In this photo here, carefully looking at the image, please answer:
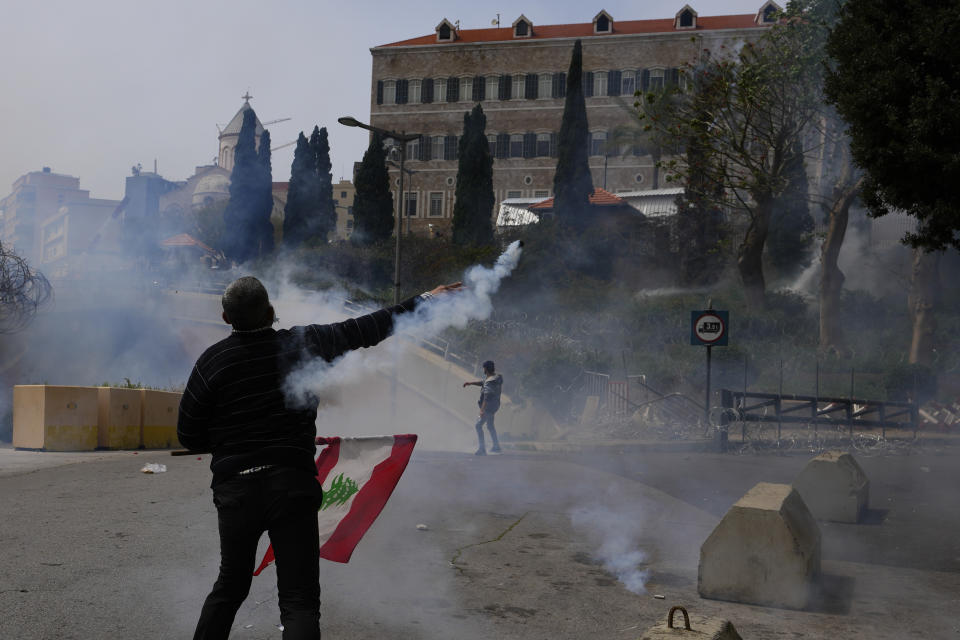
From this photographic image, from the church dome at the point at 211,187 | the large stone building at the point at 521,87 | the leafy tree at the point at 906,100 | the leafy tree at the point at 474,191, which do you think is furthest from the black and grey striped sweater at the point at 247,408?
the church dome at the point at 211,187

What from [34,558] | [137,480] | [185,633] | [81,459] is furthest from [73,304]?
[185,633]

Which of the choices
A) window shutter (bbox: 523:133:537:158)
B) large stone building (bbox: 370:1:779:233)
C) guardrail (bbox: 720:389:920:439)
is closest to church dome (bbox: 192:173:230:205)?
large stone building (bbox: 370:1:779:233)

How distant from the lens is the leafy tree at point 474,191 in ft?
144

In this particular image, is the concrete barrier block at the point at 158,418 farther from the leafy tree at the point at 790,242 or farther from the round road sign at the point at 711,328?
the leafy tree at the point at 790,242

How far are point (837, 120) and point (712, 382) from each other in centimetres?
958

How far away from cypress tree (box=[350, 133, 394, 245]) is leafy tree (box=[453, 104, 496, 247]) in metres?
3.87

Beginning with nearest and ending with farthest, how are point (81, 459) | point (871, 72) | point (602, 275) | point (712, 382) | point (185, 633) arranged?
point (185, 633), point (871, 72), point (81, 459), point (712, 382), point (602, 275)

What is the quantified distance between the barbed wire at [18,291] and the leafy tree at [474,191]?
913 inches

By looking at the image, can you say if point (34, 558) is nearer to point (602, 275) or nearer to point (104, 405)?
point (104, 405)

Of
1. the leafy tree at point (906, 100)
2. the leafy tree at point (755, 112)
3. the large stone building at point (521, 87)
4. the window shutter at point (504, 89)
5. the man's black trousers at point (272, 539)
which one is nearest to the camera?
the man's black trousers at point (272, 539)

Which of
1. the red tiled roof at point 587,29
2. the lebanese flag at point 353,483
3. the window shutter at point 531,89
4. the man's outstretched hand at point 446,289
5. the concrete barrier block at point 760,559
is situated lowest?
the concrete barrier block at point 760,559

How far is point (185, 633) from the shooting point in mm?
4945

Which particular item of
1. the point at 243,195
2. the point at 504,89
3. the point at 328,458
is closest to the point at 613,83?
the point at 504,89

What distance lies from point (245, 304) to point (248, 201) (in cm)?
4426
